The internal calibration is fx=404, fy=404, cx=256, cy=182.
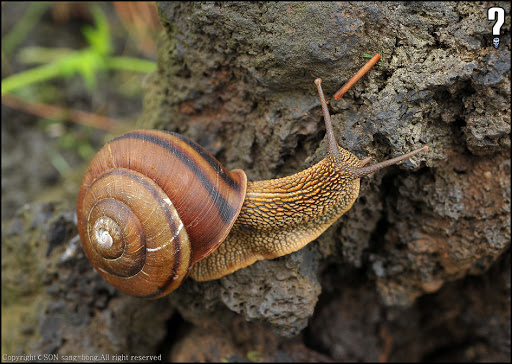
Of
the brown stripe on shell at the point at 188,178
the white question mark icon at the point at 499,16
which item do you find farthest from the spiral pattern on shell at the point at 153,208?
the white question mark icon at the point at 499,16

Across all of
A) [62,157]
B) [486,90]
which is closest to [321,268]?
[486,90]

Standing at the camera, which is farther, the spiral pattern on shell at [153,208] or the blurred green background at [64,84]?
the blurred green background at [64,84]

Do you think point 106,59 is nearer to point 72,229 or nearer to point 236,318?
point 72,229

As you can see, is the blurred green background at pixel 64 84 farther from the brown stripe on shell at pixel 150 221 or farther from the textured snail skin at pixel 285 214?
the textured snail skin at pixel 285 214

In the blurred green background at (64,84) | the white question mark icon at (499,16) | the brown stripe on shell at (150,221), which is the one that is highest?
the blurred green background at (64,84)

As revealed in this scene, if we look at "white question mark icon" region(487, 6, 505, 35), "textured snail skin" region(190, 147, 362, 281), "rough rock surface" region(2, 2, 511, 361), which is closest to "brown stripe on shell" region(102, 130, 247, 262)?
"textured snail skin" region(190, 147, 362, 281)

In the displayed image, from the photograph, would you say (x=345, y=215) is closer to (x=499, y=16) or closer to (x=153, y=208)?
(x=153, y=208)

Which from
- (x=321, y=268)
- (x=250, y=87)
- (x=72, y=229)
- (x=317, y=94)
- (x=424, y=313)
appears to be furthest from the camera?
(x=424, y=313)
